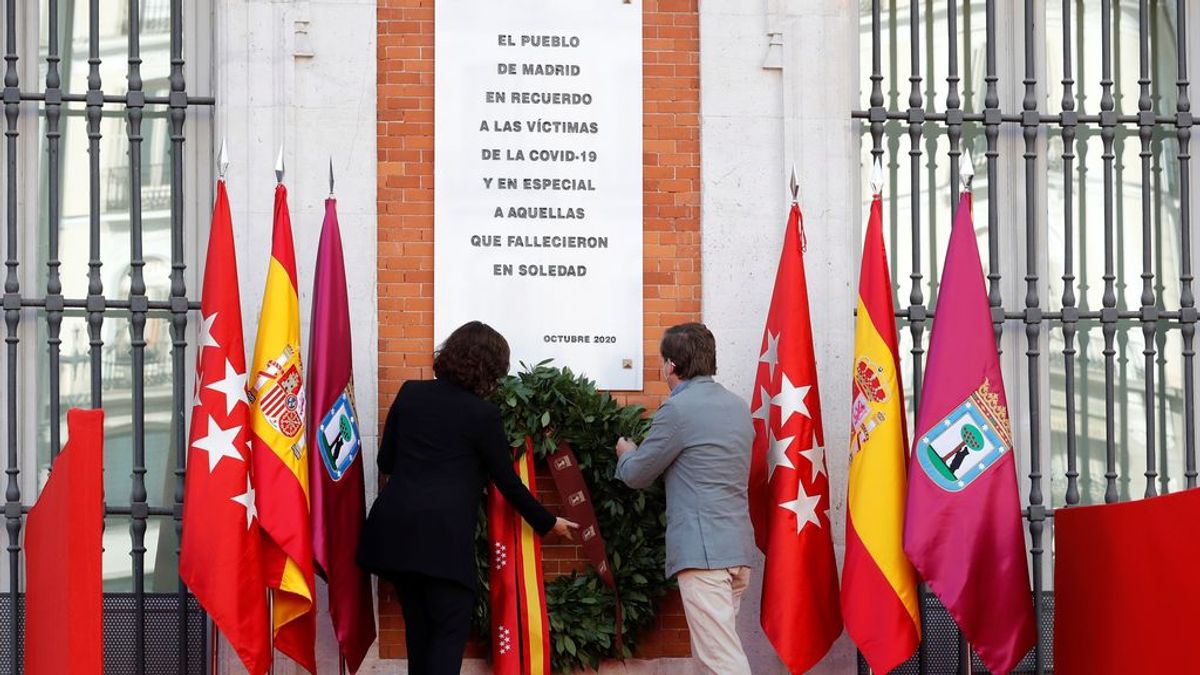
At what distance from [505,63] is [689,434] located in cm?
190

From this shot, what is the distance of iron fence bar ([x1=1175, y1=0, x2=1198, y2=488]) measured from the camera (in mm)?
8328

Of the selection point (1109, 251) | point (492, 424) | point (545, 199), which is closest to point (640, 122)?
point (545, 199)

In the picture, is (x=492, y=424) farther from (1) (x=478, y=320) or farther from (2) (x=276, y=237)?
(2) (x=276, y=237)

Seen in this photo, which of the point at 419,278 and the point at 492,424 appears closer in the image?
the point at 492,424

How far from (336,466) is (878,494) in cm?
216

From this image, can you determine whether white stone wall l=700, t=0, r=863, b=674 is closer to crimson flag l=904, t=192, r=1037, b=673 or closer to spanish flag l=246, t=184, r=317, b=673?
crimson flag l=904, t=192, r=1037, b=673

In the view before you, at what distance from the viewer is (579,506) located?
7559mm

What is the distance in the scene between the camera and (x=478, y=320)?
25.4 feet

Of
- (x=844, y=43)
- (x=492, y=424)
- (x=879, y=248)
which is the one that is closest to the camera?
(x=492, y=424)

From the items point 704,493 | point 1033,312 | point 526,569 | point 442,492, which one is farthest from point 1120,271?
point 442,492

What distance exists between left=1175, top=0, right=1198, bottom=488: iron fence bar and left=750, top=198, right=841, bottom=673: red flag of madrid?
185cm

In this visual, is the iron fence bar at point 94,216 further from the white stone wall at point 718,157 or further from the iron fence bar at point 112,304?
the white stone wall at point 718,157

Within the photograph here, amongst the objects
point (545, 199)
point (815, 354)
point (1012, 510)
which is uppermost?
point (545, 199)

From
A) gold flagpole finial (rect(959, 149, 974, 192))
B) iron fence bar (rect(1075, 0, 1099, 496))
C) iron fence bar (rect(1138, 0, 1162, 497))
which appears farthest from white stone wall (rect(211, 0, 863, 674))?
iron fence bar (rect(1138, 0, 1162, 497))
